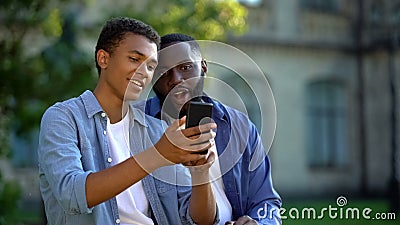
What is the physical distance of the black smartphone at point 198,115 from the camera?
1.91 meters

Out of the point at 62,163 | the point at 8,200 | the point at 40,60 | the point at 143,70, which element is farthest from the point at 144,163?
the point at 40,60

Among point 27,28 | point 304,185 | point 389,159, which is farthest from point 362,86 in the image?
point 27,28

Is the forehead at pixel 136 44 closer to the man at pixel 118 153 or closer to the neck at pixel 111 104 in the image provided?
the man at pixel 118 153

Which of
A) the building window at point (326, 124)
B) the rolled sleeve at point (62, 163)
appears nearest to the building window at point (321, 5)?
the building window at point (326, 124)

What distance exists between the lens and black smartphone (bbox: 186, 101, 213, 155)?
6.28ft

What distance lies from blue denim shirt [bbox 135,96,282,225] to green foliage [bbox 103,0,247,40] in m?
5.16

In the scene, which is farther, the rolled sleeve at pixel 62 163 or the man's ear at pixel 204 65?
Result: the man's ear at pixel 204 65

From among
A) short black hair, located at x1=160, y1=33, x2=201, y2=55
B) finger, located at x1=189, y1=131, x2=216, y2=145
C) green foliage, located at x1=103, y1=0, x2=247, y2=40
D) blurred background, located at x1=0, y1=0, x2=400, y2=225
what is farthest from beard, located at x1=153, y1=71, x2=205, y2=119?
blurred background, located at x1=0, y1=0, x2=400, y2=225

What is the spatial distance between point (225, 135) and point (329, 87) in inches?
583

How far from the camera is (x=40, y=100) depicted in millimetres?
7055

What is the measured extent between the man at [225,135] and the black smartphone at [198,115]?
17.4 inches

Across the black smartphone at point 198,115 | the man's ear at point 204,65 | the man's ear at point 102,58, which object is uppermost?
the man's ear at point 204,65

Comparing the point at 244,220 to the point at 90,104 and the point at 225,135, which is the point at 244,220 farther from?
the point at 90,104

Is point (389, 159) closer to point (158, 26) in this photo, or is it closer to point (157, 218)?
point (158, 26)
